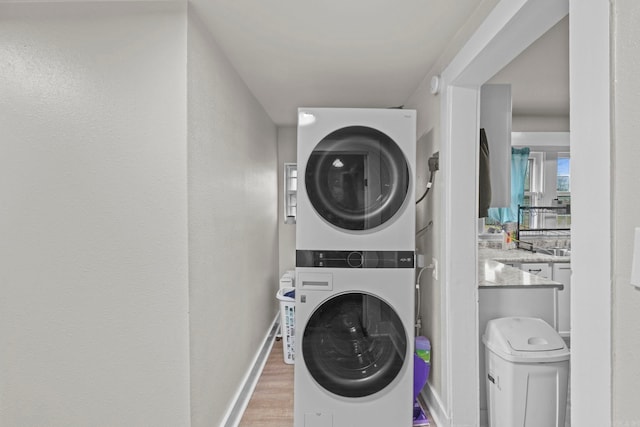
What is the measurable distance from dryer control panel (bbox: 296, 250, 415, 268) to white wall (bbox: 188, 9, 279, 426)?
0.55 m

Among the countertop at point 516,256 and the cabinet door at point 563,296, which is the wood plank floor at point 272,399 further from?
the cabinet door at point 563,296

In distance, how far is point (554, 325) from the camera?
207 centimetres

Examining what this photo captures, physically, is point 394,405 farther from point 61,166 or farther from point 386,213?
point 61,166

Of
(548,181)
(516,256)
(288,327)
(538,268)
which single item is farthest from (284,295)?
(548,181)

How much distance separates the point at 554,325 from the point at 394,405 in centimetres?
112

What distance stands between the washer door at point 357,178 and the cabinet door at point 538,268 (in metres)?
1.98

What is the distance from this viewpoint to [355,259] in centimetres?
190

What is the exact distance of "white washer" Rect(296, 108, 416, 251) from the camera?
1.90 meters

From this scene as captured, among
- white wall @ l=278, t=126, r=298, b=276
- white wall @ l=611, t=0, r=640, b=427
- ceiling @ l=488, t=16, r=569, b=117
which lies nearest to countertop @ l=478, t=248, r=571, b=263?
ceiling @ l=488, t=16, r=569, b=117

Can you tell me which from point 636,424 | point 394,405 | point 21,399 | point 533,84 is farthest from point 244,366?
point 533,84

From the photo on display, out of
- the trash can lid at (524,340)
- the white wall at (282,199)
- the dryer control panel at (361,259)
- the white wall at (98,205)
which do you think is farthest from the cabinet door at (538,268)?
the white wall at (98,205)

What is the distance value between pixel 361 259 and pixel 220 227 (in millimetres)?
818

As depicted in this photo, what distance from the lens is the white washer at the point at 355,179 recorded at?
1896mm

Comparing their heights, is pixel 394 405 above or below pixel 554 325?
below
